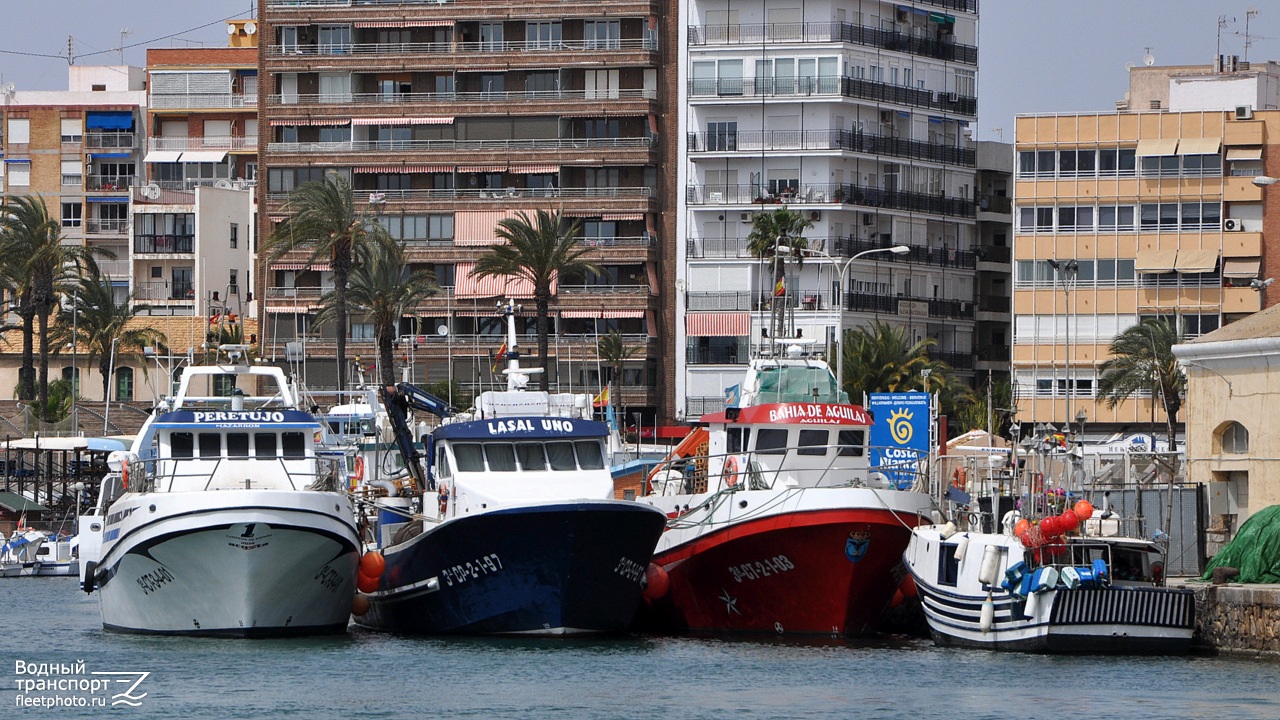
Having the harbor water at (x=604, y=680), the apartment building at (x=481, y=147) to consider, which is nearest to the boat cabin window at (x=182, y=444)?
the harbor water at (x=604, y=680)

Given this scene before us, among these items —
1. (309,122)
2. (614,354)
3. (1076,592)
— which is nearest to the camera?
(1076,592)

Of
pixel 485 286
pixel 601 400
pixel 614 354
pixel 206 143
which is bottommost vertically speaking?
pixel 601 400

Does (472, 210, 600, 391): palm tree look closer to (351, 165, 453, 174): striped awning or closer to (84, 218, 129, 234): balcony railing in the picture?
(351, 165, 453, 174): striped awning

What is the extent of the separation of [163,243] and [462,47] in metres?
26.8

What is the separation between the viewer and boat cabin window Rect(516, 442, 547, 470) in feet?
153

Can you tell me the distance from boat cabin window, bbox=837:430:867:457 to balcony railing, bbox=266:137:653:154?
200 feet

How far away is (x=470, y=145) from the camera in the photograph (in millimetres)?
112000

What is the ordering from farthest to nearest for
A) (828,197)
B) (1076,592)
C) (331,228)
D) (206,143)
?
1. (206,143)
2. (828,197)
3. (331,228)
4. (1076,592)

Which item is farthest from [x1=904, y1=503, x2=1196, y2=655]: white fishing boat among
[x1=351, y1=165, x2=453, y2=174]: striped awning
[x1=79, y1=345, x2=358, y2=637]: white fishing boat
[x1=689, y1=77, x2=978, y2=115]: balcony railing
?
[x1=351, y1=165, x2=453, y2=174]: striped awning

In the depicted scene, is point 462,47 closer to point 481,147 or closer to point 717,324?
point 481,147

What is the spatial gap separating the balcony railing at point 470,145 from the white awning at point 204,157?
709 inches

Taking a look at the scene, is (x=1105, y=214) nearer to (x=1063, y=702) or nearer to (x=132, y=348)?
(x=132, y=348)

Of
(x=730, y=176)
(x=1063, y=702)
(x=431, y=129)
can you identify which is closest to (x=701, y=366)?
(x=730, y=176)

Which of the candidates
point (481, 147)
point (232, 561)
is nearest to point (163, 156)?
point (481, 147)
